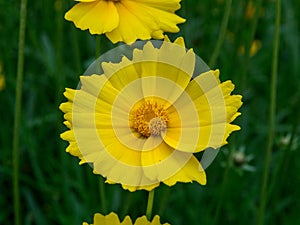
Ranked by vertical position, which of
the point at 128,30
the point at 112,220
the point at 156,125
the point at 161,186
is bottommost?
the point at 161,186

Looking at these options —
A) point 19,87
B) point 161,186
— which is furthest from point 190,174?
point 161,186

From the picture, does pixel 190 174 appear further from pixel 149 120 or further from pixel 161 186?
pixel 161 186

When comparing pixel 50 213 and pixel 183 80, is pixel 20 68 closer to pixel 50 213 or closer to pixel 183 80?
pixel 183 80

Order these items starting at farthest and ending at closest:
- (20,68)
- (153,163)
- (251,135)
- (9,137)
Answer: (251,135) → (9,137) → (20,68) → (153,163)

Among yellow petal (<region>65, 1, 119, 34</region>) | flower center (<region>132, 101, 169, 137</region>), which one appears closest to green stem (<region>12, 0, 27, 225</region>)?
yellow petal (<region>65, 1, 119, 34</region>)

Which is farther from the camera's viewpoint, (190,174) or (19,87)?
(19,87)

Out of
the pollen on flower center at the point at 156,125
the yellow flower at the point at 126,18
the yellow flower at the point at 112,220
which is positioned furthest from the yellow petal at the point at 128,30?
the yellow flower at the point at 112,220

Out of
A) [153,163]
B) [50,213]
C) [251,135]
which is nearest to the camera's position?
[153,163]

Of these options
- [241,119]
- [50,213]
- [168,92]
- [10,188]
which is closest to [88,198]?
[50,213]
